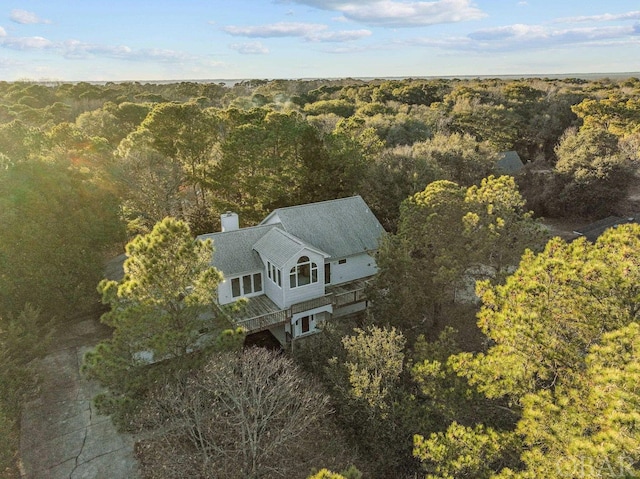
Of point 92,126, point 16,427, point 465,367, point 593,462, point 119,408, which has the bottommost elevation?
point 16,427

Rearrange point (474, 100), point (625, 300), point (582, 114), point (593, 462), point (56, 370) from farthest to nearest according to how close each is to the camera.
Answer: point (474, 100), point (582, 114), point (56, 370), point (625, 300), point (593, 462)

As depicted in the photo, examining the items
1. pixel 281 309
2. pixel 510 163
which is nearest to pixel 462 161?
pixel 510 163

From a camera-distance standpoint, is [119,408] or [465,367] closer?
[465,367]

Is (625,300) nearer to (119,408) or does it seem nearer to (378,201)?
(119,408)

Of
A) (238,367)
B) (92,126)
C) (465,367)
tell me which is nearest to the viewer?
(465,367)

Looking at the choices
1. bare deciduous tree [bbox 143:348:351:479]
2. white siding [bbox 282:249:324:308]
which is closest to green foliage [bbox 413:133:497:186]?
white siding [bbox 282:249:324:308]

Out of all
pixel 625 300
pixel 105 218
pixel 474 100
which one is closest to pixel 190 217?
pixel 105 218

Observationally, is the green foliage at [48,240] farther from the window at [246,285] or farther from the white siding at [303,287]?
the white siding at [303,287]
